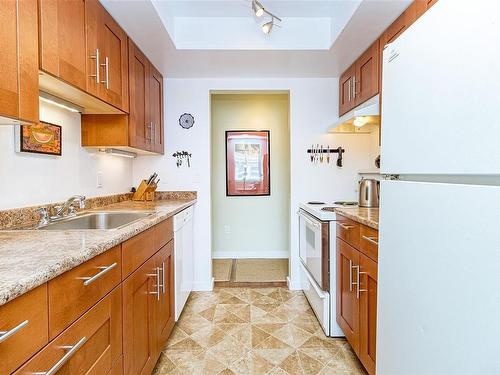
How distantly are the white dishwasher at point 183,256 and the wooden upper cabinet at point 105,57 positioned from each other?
0.94 metres

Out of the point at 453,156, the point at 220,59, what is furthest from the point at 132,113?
the point at 453,156

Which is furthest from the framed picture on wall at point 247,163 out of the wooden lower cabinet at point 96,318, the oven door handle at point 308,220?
the wooden lower cabinet at point 96,318

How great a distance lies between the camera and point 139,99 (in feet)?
7.31

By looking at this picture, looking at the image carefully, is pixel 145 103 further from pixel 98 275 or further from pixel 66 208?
pixel 98 275

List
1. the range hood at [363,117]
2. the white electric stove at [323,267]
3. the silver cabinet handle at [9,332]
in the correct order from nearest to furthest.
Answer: the silver cabinet handle at [9,332]
the range hood at [363,117]
the white electric stove at [323,267]

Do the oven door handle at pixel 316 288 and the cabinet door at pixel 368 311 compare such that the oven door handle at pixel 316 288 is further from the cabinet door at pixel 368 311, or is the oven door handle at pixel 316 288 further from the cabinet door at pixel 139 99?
the cabinet door at pixel 139 99

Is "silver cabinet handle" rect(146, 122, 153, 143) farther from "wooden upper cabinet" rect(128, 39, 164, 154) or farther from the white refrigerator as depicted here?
the white refrigerator

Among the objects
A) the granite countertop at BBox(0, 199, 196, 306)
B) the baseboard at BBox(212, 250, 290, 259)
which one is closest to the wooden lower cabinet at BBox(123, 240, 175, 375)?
the granite countertop at BBox(0, 199, 196, 306)

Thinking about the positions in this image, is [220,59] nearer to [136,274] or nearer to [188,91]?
[188,91]

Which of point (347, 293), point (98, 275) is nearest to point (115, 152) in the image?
point (98, 275)

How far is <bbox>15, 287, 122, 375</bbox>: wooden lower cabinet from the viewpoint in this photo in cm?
73

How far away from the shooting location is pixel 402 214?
0.92 metres

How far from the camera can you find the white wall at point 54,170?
4.56 feet

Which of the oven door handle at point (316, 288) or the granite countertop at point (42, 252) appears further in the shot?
the oven door handle at point (316, 288)
